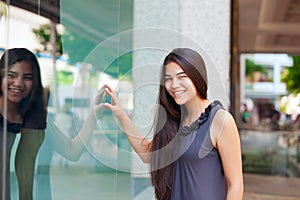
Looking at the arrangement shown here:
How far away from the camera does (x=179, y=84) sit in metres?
1.96

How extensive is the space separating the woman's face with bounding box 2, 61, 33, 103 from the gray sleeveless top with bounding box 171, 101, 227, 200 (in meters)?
1.10

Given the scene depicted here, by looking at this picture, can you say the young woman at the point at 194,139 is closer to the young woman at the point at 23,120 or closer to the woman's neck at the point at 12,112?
the young woman at the point at 23,120

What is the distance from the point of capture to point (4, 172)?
2850 millimetres

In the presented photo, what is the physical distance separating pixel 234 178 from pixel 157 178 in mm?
360

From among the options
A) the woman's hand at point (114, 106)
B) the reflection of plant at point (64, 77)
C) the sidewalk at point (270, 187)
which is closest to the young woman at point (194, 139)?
the woman's hand at point (114, 106)

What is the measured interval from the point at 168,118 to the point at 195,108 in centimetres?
14

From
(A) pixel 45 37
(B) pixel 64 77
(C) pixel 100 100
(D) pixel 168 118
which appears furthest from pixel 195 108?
(A) pixel 45 37

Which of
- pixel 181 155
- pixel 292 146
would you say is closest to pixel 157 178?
pixel 181 155

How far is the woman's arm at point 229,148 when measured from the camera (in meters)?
1.92

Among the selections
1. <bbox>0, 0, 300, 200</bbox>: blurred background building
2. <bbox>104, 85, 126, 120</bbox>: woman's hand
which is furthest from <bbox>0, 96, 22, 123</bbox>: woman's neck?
<bbox>104, 85, 126, 120</bbox>: woman's hand

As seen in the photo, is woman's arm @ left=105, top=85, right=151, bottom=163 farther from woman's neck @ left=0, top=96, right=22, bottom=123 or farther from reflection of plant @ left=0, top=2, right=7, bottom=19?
reflection of plant @ left=0, top=2, right=7, bottom=19

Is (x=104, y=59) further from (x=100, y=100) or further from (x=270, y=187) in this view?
(x=270, y=187)

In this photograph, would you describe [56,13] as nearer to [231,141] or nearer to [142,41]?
[142,41]

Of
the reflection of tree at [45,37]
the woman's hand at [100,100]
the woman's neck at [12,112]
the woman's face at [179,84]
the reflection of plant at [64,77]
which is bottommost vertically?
the woman's neck at [12,112]
